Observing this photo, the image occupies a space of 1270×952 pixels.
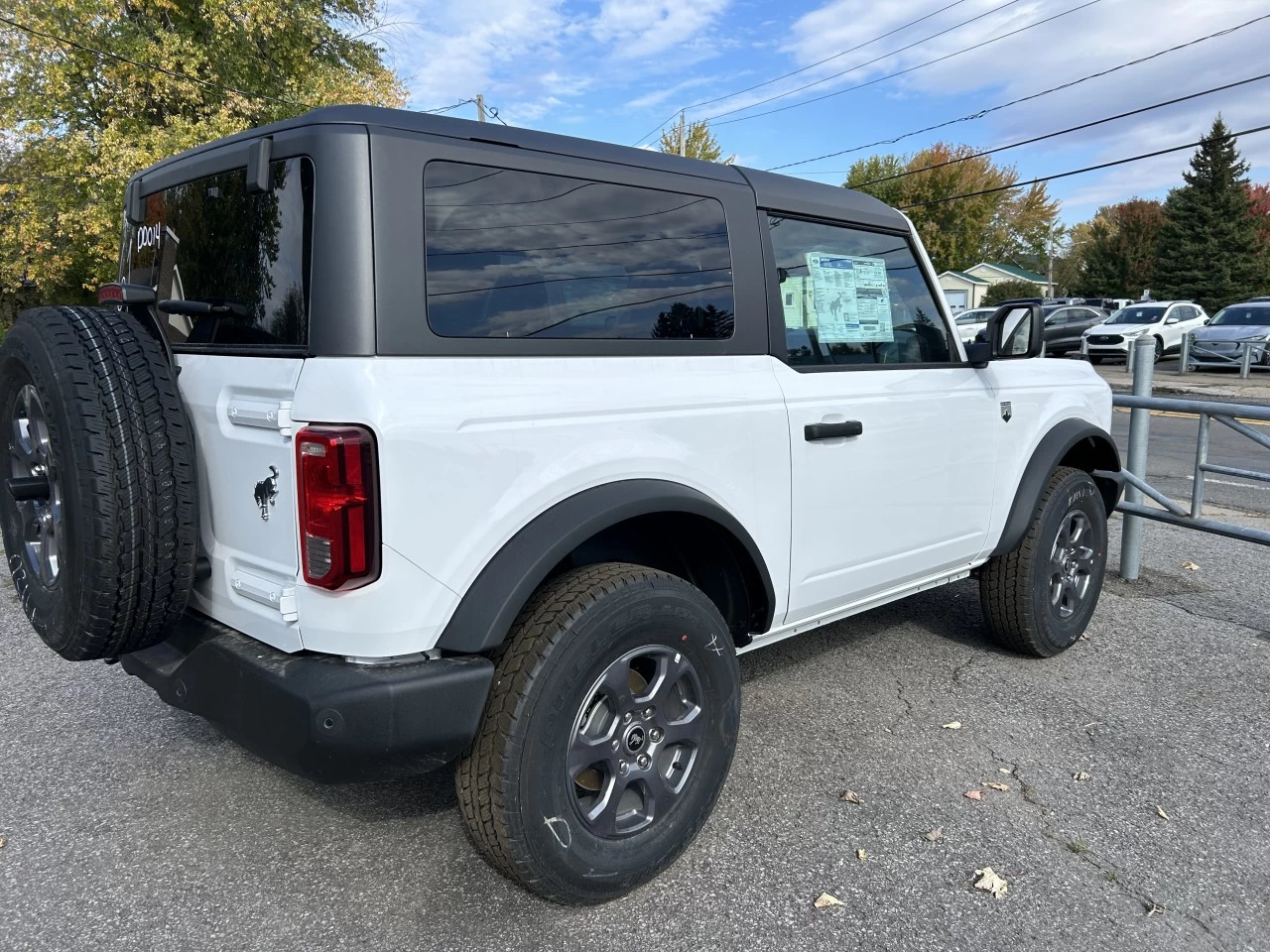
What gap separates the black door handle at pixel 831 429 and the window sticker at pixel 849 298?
32 centimetres

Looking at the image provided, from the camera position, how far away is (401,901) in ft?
8.14

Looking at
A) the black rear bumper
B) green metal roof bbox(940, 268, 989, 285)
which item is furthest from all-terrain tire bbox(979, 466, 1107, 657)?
green metal roof bbox(940, 268, 989, 285)

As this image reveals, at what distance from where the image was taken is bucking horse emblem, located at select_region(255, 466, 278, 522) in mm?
2123

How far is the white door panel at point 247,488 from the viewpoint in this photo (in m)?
2.11

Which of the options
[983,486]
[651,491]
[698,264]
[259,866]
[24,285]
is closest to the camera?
[651,491]

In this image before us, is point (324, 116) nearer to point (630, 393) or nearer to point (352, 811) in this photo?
point (630, 393)

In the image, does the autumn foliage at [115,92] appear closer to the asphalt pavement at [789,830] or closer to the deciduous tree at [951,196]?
the asphalt pavement at [789,830]

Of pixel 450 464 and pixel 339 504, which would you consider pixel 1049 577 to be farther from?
pixel 339 504

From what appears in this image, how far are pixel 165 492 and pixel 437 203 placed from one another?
96 cm

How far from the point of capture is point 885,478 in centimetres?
327

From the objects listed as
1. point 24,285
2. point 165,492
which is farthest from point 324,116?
point 24,285

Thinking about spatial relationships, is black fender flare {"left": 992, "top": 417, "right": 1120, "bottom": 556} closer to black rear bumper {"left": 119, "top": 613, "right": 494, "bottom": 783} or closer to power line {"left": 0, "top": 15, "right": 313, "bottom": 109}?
black rear bumper {"left": 119, "top": 613, "right": 494, "bottom": 783}

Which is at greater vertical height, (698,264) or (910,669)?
(698,264)

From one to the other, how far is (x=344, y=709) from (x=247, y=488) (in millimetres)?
602
